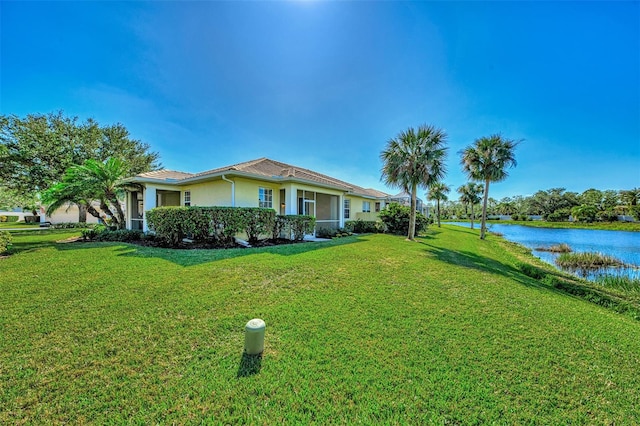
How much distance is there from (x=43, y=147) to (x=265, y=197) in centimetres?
2009

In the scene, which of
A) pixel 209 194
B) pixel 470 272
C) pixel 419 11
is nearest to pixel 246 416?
pixel 470 272

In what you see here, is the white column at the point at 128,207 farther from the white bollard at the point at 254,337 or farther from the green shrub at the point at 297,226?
the white bollard at the point at 254,337

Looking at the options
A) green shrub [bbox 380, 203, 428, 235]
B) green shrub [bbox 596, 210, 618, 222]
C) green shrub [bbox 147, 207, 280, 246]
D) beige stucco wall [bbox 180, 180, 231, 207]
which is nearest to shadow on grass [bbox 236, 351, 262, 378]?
green shrub [bbox 147, 207, 280, 246]

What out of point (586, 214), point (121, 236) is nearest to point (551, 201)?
point (586, 214)

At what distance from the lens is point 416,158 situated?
Result: 1391 centimetres

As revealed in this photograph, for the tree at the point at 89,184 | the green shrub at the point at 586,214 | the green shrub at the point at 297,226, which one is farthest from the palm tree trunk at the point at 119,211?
the green shrub at the point at 586,214

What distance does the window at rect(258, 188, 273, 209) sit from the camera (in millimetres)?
12500

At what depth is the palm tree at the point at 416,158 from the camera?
44.7ft

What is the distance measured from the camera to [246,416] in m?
2.12

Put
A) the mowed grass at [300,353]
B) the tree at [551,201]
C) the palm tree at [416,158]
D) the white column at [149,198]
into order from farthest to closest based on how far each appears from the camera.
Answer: the tree at [551,201] → the palm tree at [416,158] → the white column at [149,198] → the mowed grass at [300,353]

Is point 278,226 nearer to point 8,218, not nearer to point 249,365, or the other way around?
point 249,365

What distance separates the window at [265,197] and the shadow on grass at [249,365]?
33.0ft

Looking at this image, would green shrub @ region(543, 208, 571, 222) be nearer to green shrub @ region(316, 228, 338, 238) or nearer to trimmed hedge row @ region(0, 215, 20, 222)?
green shrub @ region(316, 228, 338, 238)

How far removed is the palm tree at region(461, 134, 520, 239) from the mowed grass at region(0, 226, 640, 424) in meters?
16.4
